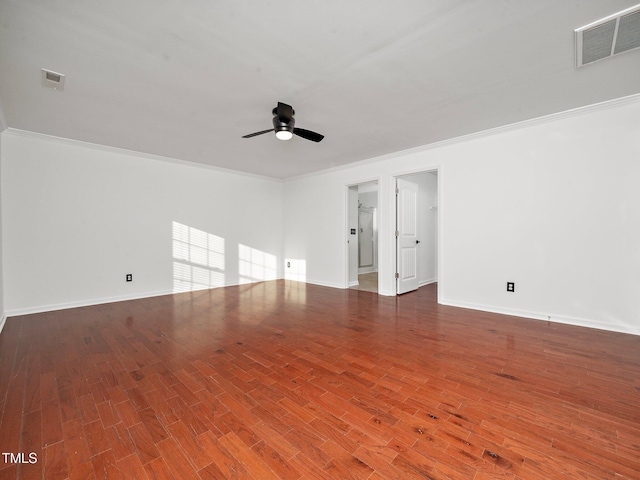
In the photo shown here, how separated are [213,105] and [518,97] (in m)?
3.26

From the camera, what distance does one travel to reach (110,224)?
14.7 ft

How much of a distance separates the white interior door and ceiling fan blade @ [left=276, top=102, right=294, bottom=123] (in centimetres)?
267

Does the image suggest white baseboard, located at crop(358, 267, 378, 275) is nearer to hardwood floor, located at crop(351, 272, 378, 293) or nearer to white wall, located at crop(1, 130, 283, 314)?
hardwood floor, located at crop(351, 272, 378, 293)

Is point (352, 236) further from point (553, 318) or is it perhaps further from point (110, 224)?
point (110, 224)

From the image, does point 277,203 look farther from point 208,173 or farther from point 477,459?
point 477,459

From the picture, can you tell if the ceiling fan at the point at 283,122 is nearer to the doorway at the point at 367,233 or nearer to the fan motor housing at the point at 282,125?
the fan motor housing at the point at 282,125

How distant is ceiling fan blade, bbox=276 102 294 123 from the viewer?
2893 millimetres

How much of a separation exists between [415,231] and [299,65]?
Answer: 4013mm

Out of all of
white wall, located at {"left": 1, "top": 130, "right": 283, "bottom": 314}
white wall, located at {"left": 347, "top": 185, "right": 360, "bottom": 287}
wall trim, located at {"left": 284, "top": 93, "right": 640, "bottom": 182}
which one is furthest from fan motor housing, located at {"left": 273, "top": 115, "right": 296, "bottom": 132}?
white wall, located at {"left": 1, "top": 130, "right": 283, "bottom": 314}

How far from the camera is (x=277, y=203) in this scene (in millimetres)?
6906

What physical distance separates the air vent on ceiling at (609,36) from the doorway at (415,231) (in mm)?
2370

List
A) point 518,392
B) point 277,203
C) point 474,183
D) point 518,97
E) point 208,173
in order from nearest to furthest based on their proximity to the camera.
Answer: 1. point 518,392
2. point 518,97
3. point 474,183
4. point 208,173
5. point 277,203

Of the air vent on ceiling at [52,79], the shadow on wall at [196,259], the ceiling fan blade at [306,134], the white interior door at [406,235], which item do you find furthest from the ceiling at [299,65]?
the shadow on wall at [196,259]

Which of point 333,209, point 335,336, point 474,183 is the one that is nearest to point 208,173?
point 333,209
